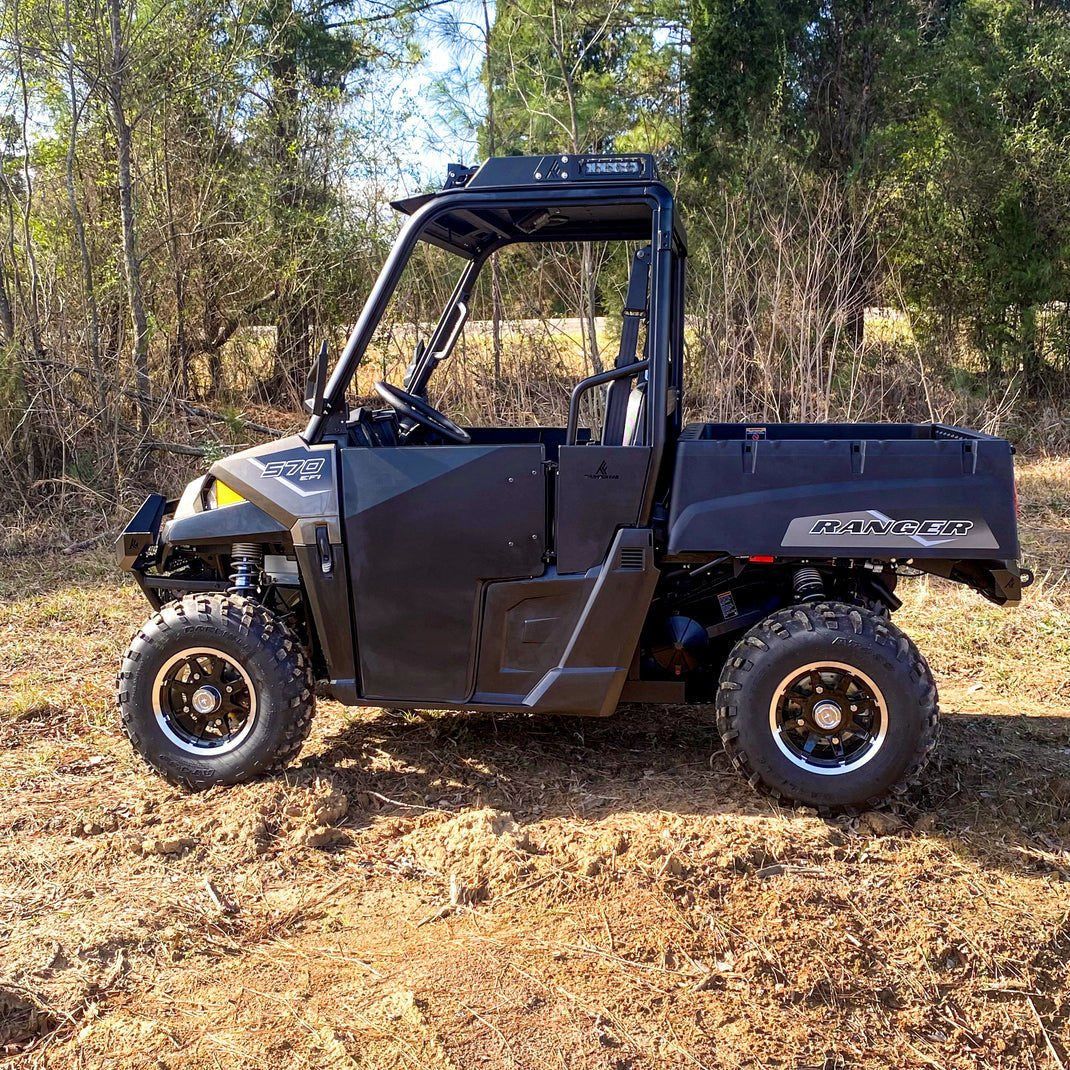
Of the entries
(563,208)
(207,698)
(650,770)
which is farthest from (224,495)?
(650,770)

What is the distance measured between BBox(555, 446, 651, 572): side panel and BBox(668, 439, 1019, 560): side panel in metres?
0.15

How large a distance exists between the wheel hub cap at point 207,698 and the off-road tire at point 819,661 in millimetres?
1882

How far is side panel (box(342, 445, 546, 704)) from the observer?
3752 mm

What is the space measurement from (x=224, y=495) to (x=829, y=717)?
239 centimetres

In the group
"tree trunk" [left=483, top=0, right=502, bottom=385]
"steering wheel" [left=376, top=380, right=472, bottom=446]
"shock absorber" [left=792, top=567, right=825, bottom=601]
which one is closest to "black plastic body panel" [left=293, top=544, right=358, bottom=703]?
"steering wheel" [left=376, top=380, right=472, bottom=446]

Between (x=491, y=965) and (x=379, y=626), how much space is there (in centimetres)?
137

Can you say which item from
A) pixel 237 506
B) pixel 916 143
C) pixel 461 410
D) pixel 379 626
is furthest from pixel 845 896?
pixel 916 143

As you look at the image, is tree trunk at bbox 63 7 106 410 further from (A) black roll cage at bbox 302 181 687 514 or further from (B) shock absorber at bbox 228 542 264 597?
(A) black roll cage at bbox 302 181 687 514

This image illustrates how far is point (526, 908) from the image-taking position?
324 cm

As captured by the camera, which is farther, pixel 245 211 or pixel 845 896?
pixel 245 211

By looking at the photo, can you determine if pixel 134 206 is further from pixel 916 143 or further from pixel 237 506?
pixel 916 143

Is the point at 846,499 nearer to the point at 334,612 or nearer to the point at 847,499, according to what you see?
the point at 847,499

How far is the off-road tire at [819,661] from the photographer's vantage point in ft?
11.9

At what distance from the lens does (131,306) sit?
32.9 ft
